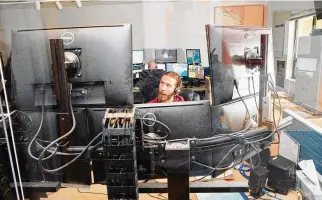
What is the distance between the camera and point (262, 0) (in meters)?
1.58

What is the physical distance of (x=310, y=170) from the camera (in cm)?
108

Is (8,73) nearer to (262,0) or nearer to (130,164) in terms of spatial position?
(130,164)

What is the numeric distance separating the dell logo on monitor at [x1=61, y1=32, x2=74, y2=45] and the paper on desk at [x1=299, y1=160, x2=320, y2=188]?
1.15m

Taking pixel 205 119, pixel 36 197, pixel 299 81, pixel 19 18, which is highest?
pixel 19 18

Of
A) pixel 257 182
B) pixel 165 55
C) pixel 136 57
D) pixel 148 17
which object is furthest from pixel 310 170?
pixel 165 55

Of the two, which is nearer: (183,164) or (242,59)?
(183,164)

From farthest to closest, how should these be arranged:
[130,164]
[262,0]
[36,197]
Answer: [262,0] < [36,197] < [130,164]

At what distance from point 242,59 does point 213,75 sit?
0.20 m

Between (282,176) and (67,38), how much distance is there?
1.10 meters

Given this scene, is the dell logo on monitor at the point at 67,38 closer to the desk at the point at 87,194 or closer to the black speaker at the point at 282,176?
the desk at the point at 87,194

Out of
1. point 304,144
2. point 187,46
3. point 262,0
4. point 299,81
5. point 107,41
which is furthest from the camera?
point 187,46

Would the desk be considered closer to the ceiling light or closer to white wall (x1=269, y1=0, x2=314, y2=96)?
white wall (x1=269, y1=0, x2=314, y2=96)

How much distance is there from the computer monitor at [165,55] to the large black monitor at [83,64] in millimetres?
1733

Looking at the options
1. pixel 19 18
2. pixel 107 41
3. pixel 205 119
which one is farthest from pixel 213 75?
pixel 19 18
